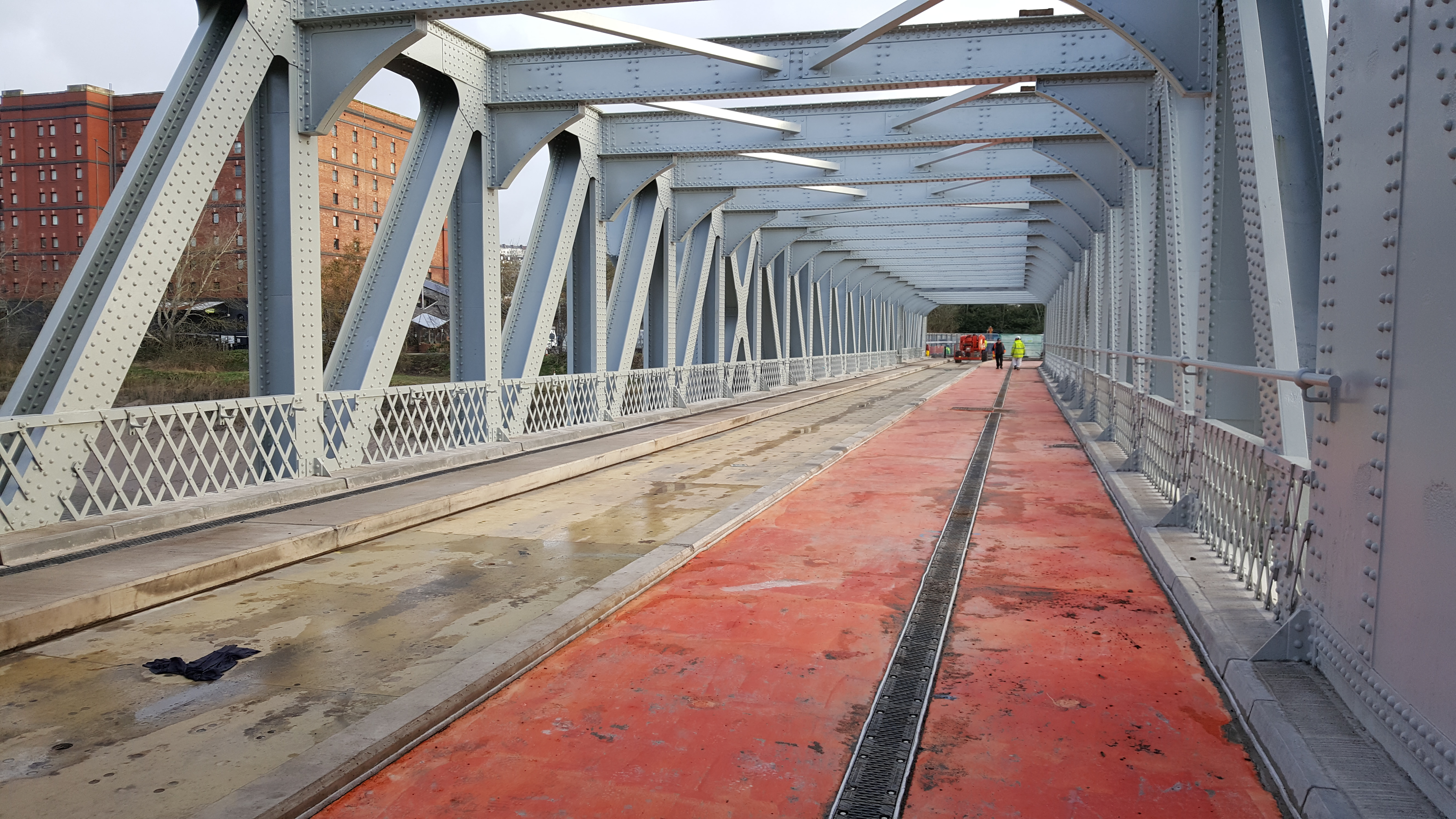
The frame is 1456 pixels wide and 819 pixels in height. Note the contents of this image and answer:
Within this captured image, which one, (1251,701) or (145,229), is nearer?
(1251,701)

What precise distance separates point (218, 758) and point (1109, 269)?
52.1 feet

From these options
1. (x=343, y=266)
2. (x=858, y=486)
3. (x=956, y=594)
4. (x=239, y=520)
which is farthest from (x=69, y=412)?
(x=343, y=266)

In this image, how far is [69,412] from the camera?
7844 mm

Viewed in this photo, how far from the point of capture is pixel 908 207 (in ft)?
80.7

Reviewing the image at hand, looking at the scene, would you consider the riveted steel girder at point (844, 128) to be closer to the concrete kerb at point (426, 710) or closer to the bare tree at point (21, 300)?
the bare tree at point (21, 300)

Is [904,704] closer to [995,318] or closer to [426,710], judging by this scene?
[426,710]

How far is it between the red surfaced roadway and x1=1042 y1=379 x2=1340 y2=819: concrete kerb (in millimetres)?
98

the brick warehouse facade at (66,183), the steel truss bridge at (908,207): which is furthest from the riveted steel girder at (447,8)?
the brick warehouse facade at (66,183)

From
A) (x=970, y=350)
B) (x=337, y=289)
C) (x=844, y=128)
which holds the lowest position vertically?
(x=970, y=350)

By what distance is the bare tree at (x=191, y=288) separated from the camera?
25250mm

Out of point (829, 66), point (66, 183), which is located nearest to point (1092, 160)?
point (829, 66)

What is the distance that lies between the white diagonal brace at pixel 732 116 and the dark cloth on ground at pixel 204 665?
37.9 feet

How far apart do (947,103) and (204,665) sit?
12809 millimetres

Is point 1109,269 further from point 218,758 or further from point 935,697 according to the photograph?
point 218,758
